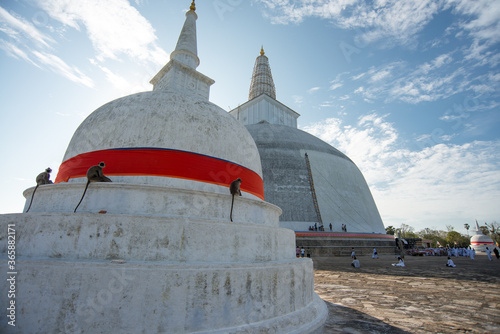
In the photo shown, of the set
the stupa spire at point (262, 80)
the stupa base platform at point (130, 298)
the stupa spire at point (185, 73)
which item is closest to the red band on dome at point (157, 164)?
the stupa base platform at point (130, 298)

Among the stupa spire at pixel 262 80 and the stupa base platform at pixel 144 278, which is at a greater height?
the stupa spire at pixel 262 80

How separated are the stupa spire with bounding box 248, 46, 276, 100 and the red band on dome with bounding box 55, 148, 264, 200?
28.6m

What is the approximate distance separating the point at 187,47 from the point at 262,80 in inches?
955

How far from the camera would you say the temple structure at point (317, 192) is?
Answer: 18.7 metres

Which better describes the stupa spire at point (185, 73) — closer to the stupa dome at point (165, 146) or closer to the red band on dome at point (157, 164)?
the stupa dome at point (165, 146)

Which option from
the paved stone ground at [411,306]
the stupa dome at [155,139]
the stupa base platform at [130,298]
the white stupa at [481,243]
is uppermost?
the stupa dome at [155,139]

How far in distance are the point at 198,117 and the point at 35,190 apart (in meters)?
3.09

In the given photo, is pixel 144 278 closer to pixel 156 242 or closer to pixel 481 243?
pixel 156 242

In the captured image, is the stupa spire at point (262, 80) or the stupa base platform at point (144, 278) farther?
the stupa spire at point (262, 80)

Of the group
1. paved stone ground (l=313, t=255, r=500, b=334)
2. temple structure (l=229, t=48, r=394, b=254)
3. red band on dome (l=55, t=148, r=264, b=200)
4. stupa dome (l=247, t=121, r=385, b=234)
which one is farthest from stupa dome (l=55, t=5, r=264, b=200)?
stupa dome (l=247, t=121, r=385, b=234)

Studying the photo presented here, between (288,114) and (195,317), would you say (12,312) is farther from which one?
(288,114)

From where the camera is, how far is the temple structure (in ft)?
61.2

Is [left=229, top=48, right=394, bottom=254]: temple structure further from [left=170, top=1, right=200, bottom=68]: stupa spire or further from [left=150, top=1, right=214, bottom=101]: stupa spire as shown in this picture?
[left=170, top=1, right=200, bottom=68]: stupa spire

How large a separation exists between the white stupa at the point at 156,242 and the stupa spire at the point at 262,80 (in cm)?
2836
